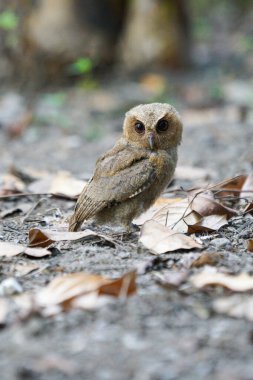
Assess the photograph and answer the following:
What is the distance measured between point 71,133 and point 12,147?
82 centimetres

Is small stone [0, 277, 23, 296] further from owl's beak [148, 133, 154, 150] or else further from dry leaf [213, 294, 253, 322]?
owl's beak [148, 133, 154, 150]

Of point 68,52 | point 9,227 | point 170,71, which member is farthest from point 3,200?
point 170,71

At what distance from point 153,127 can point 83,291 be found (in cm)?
206

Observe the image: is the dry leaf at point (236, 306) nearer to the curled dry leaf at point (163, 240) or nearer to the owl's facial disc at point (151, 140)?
the curled dry leaf at point (163, 240)

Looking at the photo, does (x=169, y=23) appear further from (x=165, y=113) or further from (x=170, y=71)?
(x=165, y=113)

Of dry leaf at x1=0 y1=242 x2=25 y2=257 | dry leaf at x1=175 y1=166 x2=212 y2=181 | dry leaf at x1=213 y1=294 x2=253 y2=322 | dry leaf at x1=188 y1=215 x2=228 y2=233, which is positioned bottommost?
dry leaf at x1=175 y1=166 x2=212 y2=181

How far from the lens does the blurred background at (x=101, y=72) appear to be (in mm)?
9617

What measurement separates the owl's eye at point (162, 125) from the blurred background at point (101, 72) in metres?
3.80

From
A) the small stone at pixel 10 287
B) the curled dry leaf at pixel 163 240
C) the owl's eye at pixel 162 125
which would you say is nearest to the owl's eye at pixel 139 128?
the owl's eye at pixel 162 125

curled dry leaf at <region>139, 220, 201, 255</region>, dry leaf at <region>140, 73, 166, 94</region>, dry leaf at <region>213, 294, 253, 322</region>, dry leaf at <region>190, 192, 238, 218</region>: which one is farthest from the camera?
dry leaf at <region>140, 73, 166, 94</region>

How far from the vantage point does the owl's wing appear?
194 inches

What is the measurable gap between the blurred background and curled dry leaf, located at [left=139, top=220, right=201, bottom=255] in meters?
4.84

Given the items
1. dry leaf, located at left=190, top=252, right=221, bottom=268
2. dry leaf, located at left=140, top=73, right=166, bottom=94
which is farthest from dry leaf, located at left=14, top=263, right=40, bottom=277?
dry leaf, located at left=140, top=73, right=166, bottom=94

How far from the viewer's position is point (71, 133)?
9320mm
